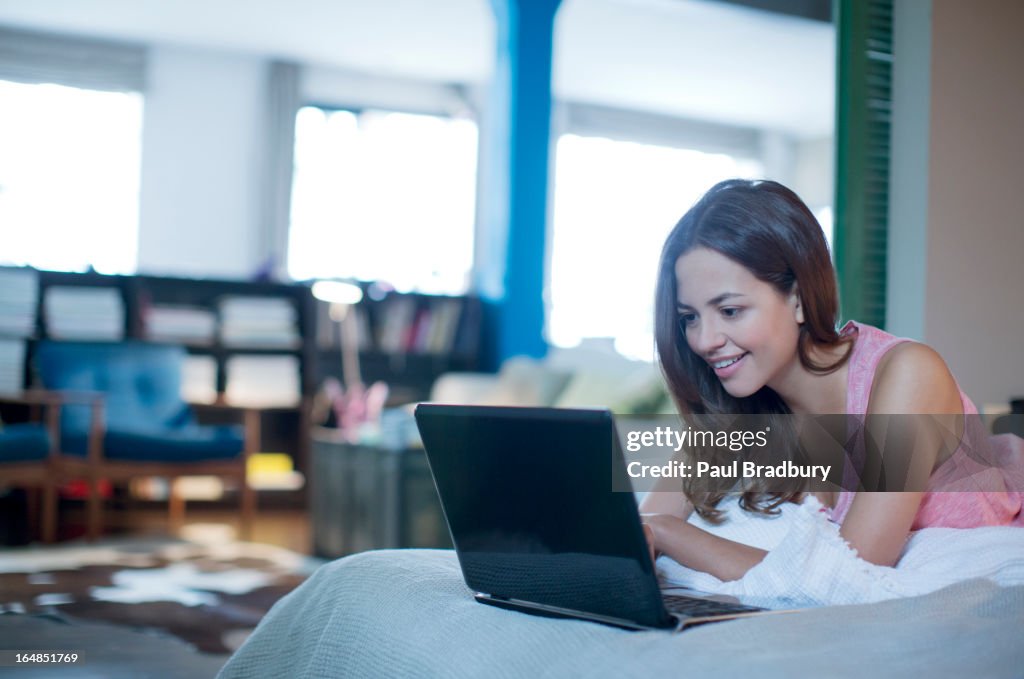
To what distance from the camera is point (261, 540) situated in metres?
5.33

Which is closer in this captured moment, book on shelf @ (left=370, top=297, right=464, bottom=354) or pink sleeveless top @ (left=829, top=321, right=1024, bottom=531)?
pink sleeveless top @ (left=829, top=321, right=1024, bottom=531)

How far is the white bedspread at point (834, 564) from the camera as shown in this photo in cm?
117

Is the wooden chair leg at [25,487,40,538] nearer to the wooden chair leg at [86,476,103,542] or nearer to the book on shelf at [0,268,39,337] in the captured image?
the wooden chair leg at [86,476,103,542]

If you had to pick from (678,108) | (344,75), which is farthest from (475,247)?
(678,108)

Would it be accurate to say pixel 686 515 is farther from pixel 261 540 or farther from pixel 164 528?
pixel 164 528

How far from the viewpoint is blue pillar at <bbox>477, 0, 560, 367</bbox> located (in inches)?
232

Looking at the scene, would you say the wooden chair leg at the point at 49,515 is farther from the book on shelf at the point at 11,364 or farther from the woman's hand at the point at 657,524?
the woman's hand at the point at 657,524

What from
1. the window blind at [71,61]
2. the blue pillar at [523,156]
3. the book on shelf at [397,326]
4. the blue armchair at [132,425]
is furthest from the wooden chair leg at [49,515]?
the window blind at [71,61]

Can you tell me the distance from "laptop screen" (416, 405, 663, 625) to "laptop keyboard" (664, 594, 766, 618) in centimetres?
5

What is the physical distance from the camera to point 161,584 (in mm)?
3971

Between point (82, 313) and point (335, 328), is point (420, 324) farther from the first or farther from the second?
point (82, 313)

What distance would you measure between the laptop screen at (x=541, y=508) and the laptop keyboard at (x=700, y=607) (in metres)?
0.05

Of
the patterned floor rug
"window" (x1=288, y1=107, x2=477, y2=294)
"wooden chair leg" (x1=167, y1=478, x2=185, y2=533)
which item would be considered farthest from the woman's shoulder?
"window" (x1=288, y1=107, x2=477, y2=294)

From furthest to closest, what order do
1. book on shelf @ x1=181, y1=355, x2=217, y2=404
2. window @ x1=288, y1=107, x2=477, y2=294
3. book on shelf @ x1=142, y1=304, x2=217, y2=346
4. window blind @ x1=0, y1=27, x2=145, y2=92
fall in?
1. window @ x1=288, y1=107, x2=477, y2=294
2. window blind @ x1=0, y1=27, x2=145, y2=92
3. book on shelf @ x1=181, y1=355, x2=217, y2=404
4. book on shelf @ x1=142, y1=304, x2=217, y2=346
